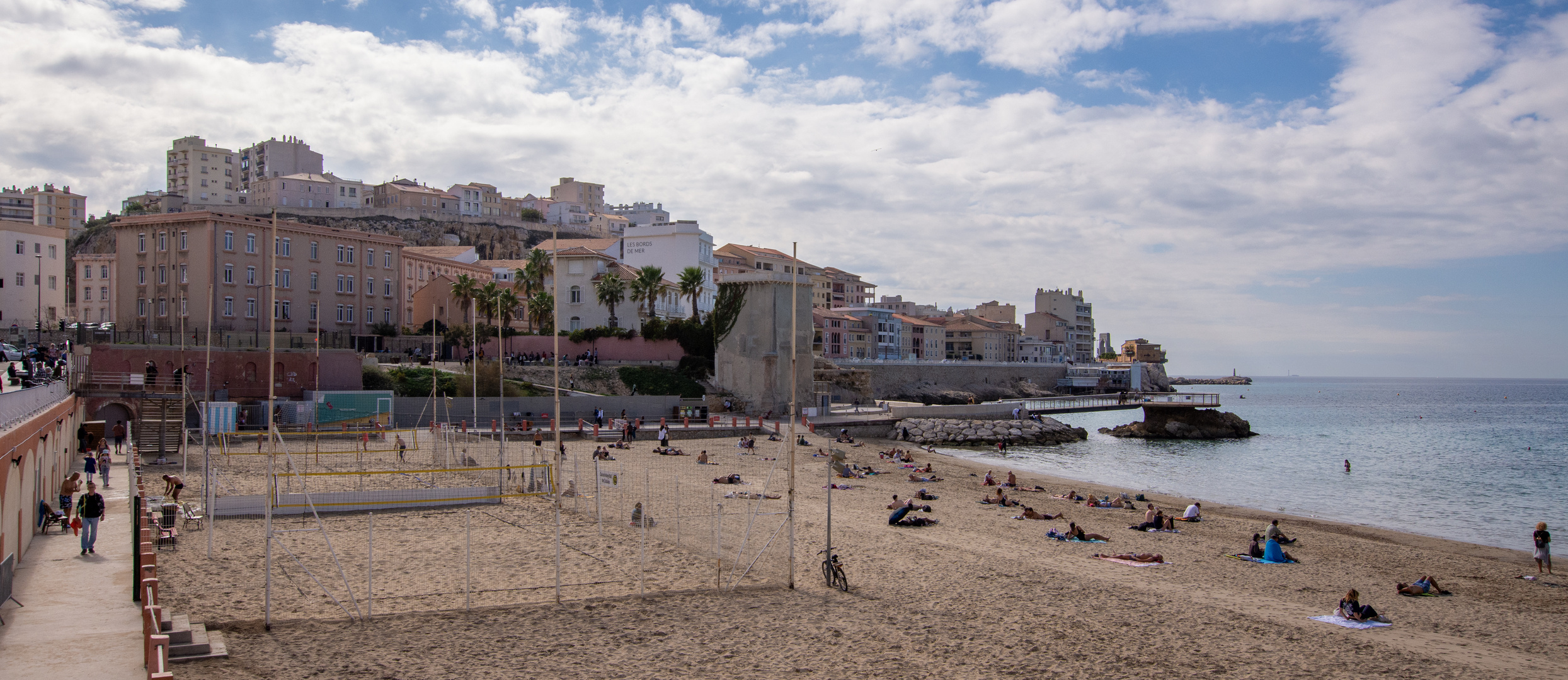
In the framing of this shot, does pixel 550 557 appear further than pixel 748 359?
No

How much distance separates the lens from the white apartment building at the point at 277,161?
127062mm

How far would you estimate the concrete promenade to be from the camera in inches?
395

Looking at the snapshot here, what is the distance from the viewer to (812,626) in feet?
42.8

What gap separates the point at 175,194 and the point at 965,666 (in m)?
147

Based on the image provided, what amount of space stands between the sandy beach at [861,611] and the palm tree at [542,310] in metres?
40.1

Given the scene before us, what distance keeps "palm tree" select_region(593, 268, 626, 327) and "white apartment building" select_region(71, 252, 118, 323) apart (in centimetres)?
4483

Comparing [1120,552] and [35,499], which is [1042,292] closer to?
[1120,552]

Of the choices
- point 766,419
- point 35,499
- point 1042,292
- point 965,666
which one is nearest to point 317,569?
point 35,499

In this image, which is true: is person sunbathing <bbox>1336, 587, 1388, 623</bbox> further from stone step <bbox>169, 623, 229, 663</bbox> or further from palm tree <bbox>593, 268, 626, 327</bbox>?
palm tree <bbox>593, 268, 626, 327</bbox>

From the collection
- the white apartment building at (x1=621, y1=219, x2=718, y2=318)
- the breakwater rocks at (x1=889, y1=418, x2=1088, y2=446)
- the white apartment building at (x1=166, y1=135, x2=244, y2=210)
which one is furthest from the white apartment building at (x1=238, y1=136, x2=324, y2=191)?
the breakwater rocks at (x1=889, y1=418, x2=1088, y2=446)

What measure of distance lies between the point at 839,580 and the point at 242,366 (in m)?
38.2

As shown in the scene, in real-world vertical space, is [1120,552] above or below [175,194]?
below

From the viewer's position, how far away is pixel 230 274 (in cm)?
5119

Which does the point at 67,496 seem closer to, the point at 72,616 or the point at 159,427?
the point at 72,616
